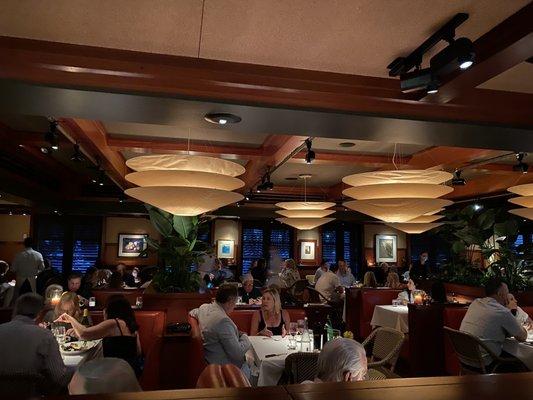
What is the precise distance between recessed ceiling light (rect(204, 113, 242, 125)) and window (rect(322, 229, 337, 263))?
1183 centimetres

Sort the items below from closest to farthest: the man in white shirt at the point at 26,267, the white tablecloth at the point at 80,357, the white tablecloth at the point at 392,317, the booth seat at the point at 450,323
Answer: the white tablecloth at the point at 80,357 < the booth seat at the point at 450,323 < the white tablecloth at the point at 392,317 < the man in white shirt at the point at 26,267

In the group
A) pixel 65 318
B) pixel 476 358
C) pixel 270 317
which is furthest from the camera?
pixel 270 317

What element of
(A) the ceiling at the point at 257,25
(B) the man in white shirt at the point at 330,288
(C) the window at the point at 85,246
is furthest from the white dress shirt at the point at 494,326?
(C) the window at the point at 85,246

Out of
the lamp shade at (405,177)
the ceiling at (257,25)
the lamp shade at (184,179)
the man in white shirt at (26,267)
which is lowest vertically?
the man in white shirt at (26,267)

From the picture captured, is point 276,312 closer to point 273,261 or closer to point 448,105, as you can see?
point 448,105

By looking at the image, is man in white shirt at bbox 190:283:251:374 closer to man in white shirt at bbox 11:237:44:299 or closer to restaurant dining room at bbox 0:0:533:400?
restaurant dining room at bbox 0:0:533:400

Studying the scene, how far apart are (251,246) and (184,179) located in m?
11.0

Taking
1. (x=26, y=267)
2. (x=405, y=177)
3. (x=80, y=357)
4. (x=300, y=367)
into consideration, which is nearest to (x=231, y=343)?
(x=300, y=367)

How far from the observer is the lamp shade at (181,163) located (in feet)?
11.0

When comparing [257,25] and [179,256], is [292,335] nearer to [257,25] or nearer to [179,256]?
[179,256]

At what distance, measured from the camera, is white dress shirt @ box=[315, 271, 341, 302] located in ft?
30.2

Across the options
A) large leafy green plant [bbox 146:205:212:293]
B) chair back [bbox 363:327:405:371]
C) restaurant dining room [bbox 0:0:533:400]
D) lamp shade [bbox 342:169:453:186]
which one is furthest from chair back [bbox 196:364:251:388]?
large leafy green plant [bbox 146:205:212:293]

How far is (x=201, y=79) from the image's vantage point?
108 inches

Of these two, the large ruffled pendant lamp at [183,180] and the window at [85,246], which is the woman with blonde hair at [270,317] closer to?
the large ruffled pendant lamp at [183,180]
